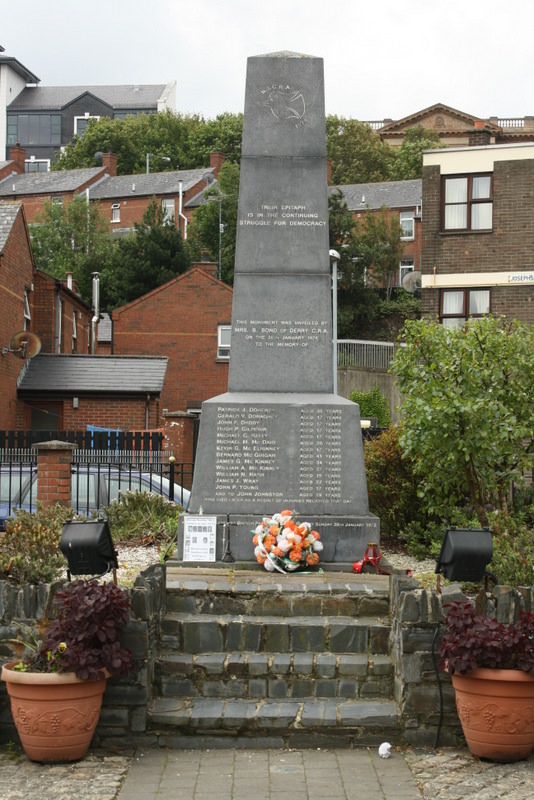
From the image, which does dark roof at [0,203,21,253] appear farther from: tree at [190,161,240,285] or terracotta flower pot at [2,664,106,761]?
terracotta flower pot at [2,664,106,761]

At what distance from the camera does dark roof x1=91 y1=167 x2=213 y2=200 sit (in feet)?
244

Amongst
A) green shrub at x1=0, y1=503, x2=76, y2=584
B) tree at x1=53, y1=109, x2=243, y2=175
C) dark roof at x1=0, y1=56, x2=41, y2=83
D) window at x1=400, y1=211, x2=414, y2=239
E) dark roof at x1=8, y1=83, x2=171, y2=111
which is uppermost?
dark roof at x1=0, y1=56, x2=41, y2=83

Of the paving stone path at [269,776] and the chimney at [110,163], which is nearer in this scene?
the paving stone path at [269,776]

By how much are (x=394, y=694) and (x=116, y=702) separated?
2.05m

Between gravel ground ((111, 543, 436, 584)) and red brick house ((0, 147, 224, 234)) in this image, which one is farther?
red brick house ((0, 147, 224, 234))

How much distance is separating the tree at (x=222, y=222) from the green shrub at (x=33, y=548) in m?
42.9

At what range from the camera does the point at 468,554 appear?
25.5 ft

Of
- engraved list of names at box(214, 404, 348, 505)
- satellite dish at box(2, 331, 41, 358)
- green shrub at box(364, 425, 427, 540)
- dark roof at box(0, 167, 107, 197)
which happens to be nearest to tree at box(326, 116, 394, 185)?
dark roof at box(0, 167, 107, 197)

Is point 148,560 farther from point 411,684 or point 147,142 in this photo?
point 147,142

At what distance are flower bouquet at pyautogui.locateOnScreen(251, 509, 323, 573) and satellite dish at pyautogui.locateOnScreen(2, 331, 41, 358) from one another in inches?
905

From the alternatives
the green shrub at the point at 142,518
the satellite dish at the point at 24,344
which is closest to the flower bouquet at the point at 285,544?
the green shrub at the point at 142,518

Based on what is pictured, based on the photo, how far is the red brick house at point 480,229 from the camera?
31750 mm

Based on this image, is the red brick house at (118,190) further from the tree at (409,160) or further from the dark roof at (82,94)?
the dark roof at (82,94)

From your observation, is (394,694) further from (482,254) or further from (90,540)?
(482,254)
